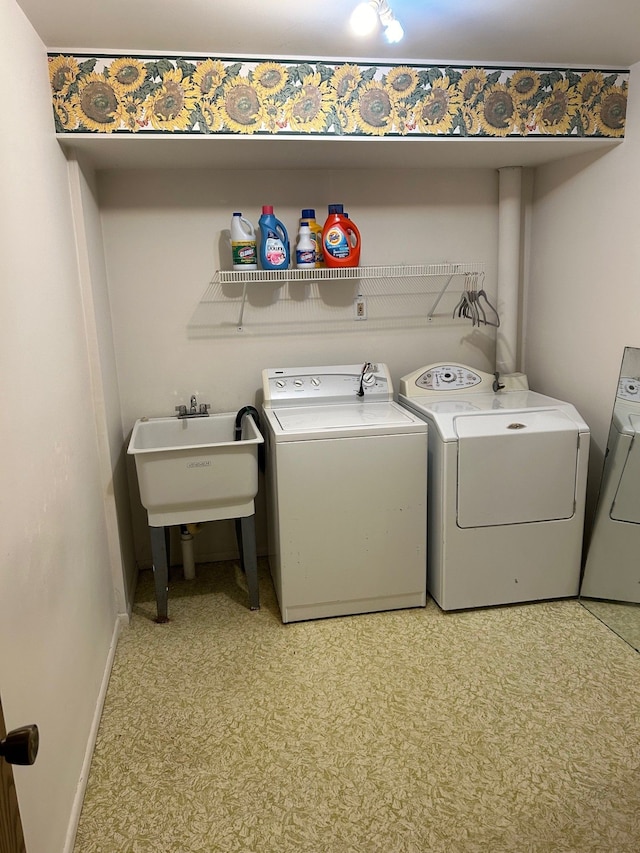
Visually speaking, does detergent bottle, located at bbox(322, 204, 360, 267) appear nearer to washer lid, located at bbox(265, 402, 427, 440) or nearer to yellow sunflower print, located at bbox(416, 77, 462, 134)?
yellow sunflower print, located at bbox(416, 77, 462, 134)

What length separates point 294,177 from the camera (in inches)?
117

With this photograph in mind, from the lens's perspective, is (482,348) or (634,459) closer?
(634,459)

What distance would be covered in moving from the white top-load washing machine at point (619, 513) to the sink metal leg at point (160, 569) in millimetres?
1882

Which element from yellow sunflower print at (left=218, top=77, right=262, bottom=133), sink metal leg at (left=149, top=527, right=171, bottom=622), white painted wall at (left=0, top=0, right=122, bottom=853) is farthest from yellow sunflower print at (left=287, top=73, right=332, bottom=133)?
sink metal leg at (left=149, top=527, right=171, bottom=622)

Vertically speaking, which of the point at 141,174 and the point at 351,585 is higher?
the point at 141,174

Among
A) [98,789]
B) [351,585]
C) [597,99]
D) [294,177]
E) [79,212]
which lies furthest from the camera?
[294,177]

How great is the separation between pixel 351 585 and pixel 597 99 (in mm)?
2294

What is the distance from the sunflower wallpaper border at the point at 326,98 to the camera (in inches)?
85.7

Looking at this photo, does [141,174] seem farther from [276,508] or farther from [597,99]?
[597,99]

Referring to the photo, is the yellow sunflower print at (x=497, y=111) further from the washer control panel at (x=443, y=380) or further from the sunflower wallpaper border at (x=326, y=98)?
the washer control panel at (x=443, y=380)

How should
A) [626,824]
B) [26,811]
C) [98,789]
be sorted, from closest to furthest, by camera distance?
1. [26,811]
2. [626,824]
3. [98,789]

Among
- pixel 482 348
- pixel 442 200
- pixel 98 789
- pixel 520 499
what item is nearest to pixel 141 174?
pixel 442 200

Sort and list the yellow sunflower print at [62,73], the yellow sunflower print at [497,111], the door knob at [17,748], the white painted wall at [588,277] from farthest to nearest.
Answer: the white painted wall at [588,277]
the yellow sunflower print at [497,111]
the yellow sunflower print at [62,73]
the door knob at [17,748]

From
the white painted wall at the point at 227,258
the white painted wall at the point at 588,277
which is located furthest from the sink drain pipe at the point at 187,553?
the white painted wall at the point at 588,277
